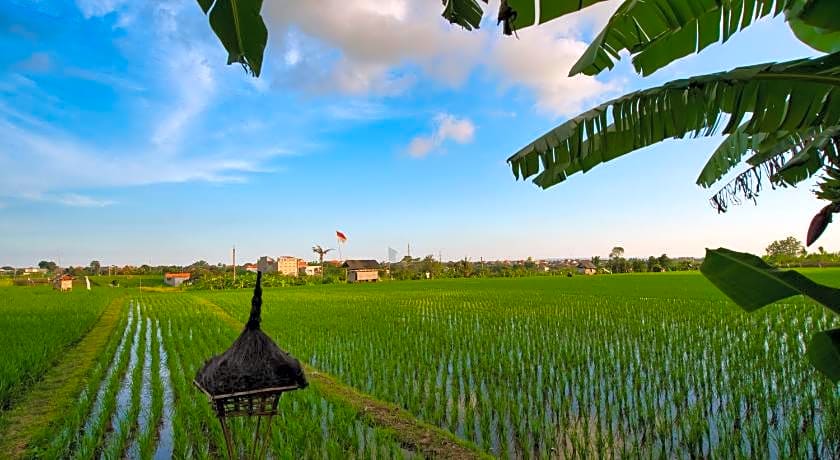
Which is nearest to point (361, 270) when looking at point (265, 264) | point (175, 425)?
point (175, 425)

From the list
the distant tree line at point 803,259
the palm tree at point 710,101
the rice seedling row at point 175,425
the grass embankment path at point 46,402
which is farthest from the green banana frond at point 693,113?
the distant tree line at point 803,259

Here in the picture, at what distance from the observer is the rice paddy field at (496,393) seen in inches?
158

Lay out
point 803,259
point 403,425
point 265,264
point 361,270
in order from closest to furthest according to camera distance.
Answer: point 265,264
point 403,425
point 803,259
point 361,270

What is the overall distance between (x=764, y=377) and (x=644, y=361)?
149cm

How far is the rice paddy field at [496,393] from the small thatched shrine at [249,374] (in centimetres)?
161

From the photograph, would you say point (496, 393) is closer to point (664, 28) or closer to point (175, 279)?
point (664, 28)

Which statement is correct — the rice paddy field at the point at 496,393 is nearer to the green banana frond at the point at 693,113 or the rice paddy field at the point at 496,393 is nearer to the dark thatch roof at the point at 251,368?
the dark thatch roof at the point at 251,368

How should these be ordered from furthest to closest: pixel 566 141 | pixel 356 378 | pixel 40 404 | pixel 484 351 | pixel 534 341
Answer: pixel 534 341 < pixel 484 351 < pixel 356 378 < pixel 40 404 < pixel 566 141

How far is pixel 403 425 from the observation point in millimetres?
4551

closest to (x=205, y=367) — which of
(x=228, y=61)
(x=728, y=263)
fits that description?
(x=228, y=61)

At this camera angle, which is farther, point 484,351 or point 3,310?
point 3,310

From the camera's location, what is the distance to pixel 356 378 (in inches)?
260

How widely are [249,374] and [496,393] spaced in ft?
12.2

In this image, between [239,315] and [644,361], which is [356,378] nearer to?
[644,361]
